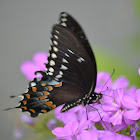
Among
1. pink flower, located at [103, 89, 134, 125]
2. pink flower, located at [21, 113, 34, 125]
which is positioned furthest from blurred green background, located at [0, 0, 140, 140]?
pink flower, located at [103, 89, 134, 125]

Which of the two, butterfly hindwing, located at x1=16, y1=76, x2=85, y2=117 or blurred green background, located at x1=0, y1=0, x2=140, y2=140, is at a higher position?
blurred green background, located at x1=0, y1=0, x2=140, y2=140

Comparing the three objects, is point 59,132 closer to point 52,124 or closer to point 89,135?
point 89,135

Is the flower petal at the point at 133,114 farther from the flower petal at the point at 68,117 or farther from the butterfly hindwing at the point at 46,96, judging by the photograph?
the butterfly hindwing at the point at 46,96

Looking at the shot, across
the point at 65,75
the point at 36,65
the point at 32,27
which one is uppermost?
the point at 32,27

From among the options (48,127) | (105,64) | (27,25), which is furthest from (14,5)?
(48,127)

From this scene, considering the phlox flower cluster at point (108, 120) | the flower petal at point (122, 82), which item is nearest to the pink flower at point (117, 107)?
the phlox flower cluster at point (108, 120)

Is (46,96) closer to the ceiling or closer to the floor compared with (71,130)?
closer to the ceiling

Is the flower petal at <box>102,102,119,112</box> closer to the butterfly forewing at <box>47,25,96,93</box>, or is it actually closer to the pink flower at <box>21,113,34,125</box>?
the butterfly forewing at <box>47,25,96,93</box>

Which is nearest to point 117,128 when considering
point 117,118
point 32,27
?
point 117,118
